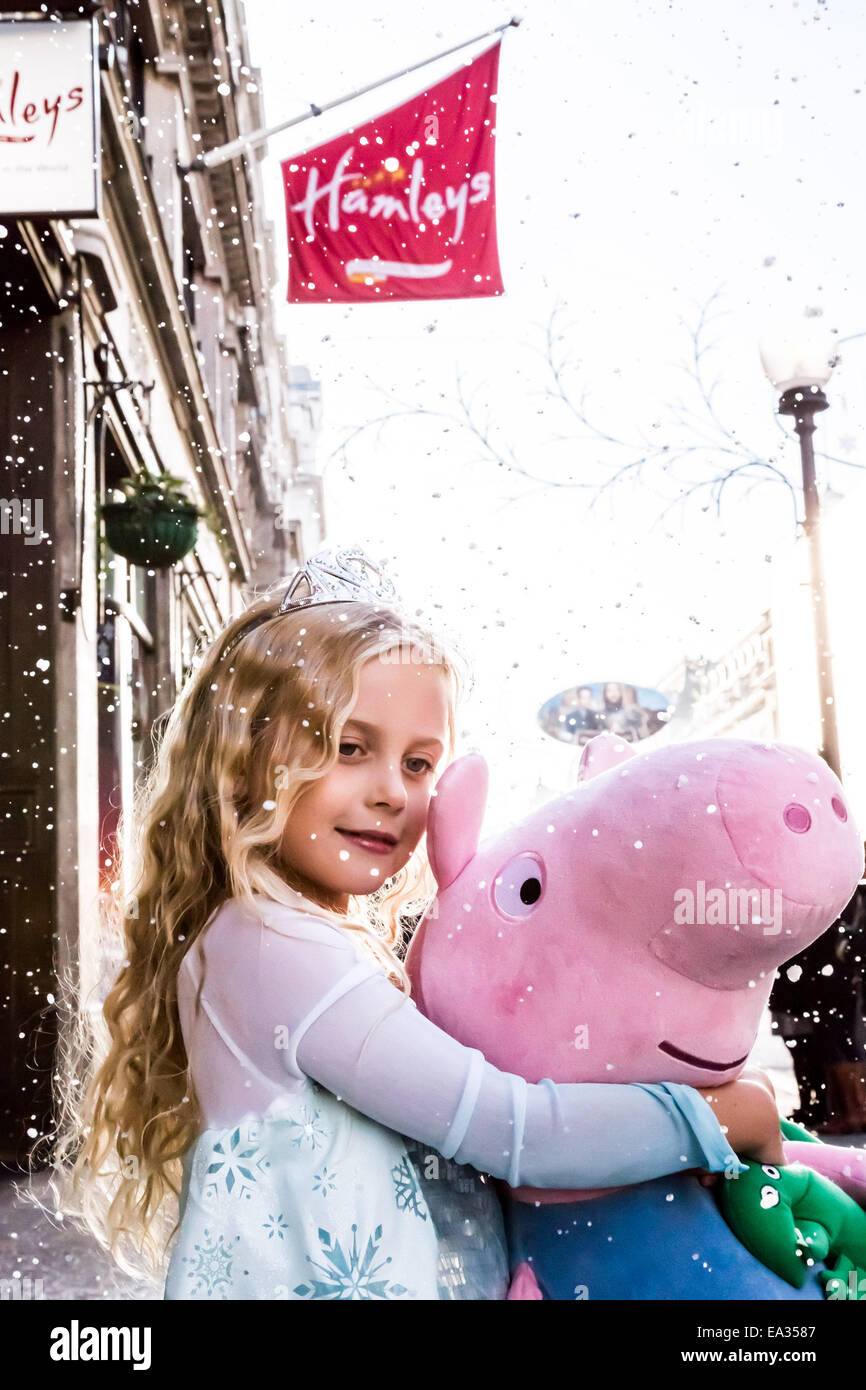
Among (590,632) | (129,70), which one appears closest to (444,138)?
(590,632)

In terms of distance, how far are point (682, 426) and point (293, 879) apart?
73cm

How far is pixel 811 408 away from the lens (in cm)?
130

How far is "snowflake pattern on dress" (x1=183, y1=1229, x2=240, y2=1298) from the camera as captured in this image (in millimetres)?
924

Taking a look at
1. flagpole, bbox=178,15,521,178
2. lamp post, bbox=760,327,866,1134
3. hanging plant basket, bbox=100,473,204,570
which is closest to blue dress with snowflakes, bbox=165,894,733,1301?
lamp post, bbox=760,327,866,1134

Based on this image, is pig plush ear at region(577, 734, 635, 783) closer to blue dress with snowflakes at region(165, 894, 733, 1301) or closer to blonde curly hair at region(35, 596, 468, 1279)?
blonde curly hair at region(35, 596, 468, 1279)

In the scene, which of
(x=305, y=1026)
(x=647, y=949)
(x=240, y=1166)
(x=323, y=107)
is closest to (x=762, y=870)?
(x=647, y=949)

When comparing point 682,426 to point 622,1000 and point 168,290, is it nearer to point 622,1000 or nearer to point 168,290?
point 622,1000

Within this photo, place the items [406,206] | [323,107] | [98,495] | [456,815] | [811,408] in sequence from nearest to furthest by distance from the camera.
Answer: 1. [456,815]
2. [811,408]
3. [323,107]
4. [406,206]
5. [98,495]

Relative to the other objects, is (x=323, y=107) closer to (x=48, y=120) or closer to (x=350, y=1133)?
(x=48, y=120)

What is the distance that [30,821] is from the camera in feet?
9.11

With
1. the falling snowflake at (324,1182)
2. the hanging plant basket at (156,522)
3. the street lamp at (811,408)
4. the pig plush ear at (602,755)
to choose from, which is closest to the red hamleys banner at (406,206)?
the street lamp at (811,408)

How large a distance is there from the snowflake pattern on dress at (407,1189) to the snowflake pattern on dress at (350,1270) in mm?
29

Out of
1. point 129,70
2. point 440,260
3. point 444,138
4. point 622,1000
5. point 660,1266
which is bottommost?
point 660,1266

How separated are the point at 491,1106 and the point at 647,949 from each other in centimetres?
17
